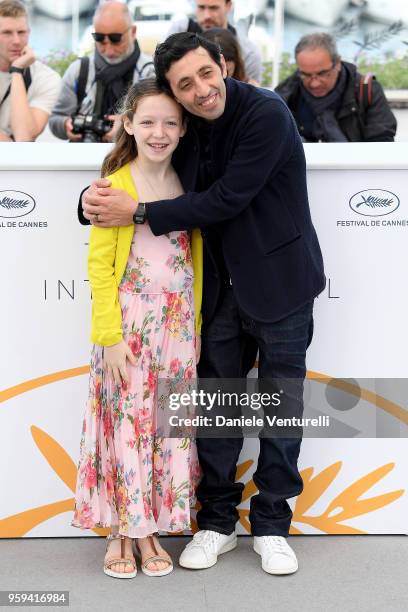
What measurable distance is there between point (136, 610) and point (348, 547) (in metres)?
0.82

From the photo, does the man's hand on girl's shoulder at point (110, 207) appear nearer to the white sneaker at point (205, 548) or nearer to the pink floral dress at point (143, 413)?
the pink floral dress at point (143, 413)

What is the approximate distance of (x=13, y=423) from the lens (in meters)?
3.10

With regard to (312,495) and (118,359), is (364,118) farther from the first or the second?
(118,359)

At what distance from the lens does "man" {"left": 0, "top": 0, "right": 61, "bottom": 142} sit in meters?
4.62

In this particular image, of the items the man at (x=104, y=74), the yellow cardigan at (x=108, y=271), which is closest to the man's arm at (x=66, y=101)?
the man at (x=104, y=74)

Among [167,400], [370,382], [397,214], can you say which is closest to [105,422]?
[167,400]

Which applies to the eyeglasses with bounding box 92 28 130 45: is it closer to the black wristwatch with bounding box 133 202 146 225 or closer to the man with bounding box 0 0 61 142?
the man with bounding box 0 0 61 142

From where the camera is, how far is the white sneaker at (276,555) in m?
2.90

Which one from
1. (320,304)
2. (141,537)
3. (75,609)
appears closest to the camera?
(75,609)

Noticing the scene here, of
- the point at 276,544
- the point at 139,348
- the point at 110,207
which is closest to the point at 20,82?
the point at 110,207

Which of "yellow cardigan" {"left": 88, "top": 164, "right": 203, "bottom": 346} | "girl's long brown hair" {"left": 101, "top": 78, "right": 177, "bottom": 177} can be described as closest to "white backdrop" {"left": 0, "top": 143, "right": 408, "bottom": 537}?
"girl's long brown hair" {"left": 101, "top": 78, "right": 177, "bottom": 177}

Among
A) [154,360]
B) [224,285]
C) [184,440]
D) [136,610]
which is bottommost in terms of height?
[136,610]

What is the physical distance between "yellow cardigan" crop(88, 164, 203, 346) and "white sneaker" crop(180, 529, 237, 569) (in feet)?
2.49

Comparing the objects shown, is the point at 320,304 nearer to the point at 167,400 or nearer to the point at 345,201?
the point at 345,201
